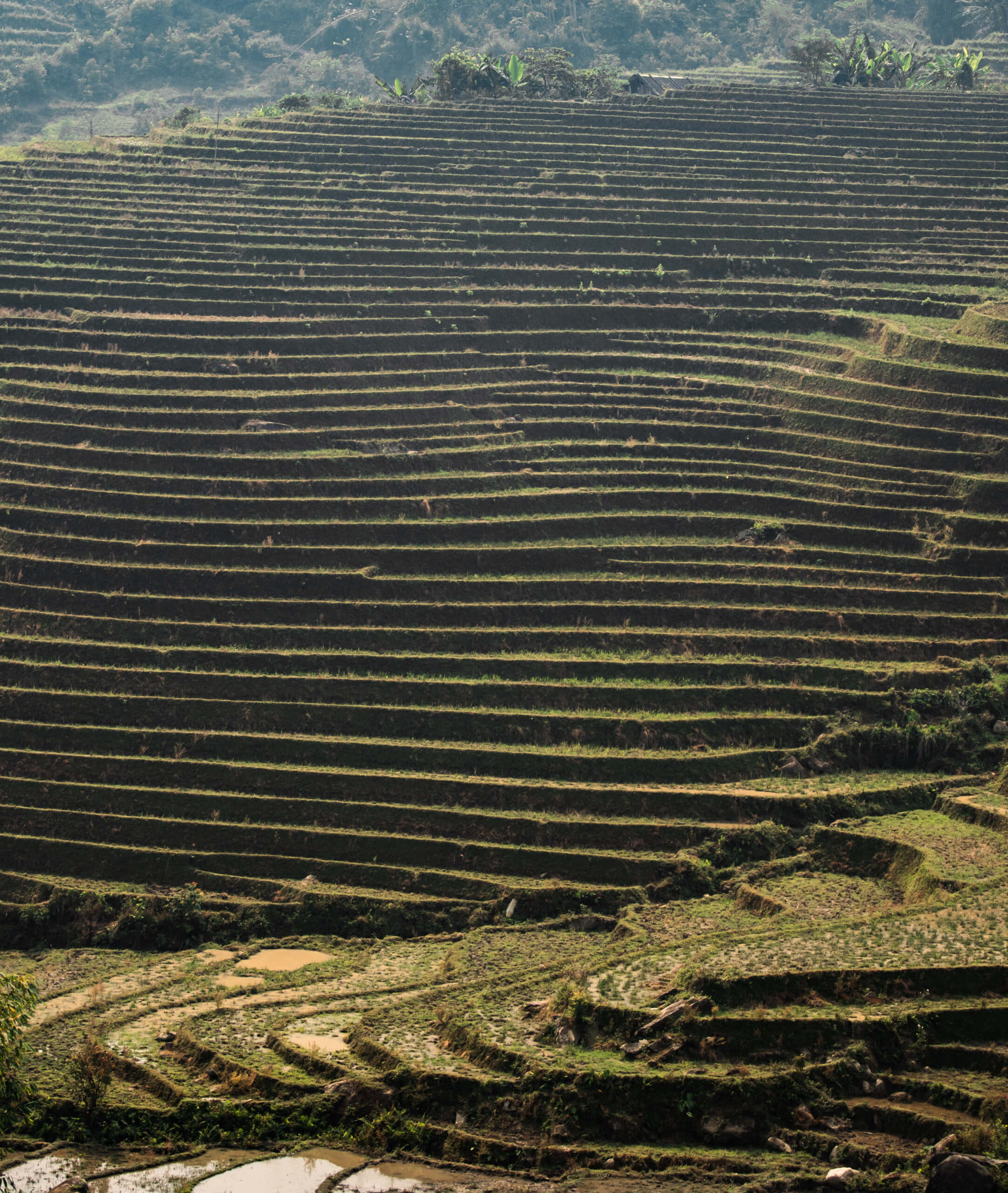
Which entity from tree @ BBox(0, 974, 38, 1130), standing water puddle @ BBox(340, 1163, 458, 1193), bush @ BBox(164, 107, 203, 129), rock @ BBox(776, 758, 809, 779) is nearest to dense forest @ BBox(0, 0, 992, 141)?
bush @ BBox(164, 107, 203, 129)

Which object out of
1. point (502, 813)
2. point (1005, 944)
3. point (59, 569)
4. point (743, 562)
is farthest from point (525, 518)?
point (1005, 944)

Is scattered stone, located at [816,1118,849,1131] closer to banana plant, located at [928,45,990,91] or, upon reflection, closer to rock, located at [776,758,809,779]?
rock, located at [776,758,809,779]

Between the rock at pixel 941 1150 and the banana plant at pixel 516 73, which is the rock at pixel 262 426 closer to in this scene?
the rock at pixel 941 1150

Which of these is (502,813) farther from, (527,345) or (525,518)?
(527,345)

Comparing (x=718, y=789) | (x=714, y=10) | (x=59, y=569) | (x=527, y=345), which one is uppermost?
(x=714, y=10)

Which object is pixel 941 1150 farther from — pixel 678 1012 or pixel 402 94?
pixel 402 94

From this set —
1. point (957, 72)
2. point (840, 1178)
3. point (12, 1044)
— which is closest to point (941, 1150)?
point (840, 1178)
